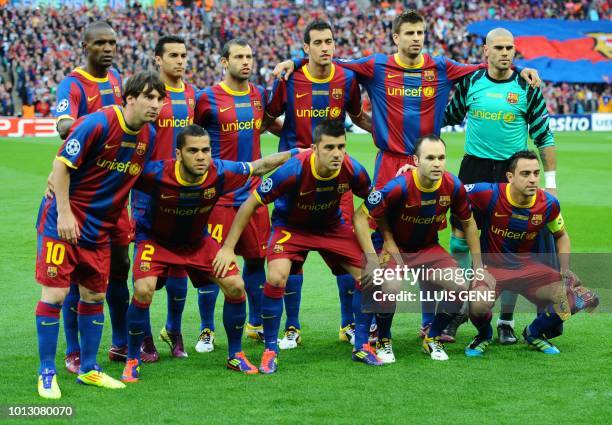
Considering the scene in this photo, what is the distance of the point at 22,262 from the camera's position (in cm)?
1118

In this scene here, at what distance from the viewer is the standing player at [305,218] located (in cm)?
678

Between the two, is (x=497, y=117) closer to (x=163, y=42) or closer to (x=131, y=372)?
(x=163, y=42)

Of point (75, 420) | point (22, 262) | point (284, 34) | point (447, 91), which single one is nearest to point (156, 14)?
point (284, 34)

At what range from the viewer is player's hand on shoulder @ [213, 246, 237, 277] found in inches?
262

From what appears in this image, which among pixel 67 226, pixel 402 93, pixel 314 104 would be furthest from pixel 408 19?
pixel 67 226

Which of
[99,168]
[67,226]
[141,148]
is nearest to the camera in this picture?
[67,226]

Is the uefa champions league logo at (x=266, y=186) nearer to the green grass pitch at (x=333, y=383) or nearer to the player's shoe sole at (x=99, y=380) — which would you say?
the green grass pitch at (x=333, y=383)

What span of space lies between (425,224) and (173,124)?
216 cm

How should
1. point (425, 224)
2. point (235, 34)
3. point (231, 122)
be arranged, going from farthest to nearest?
point (235, 34)
point (231, 122)
point (425, 224)

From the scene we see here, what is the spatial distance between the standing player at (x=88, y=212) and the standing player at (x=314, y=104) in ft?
6.01

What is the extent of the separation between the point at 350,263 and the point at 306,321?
1.50 metres

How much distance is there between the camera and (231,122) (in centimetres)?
772

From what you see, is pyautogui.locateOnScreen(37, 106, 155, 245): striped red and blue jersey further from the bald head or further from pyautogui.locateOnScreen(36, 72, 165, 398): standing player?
the bald head

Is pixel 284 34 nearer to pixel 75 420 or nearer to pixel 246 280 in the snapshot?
pixel 246 280
